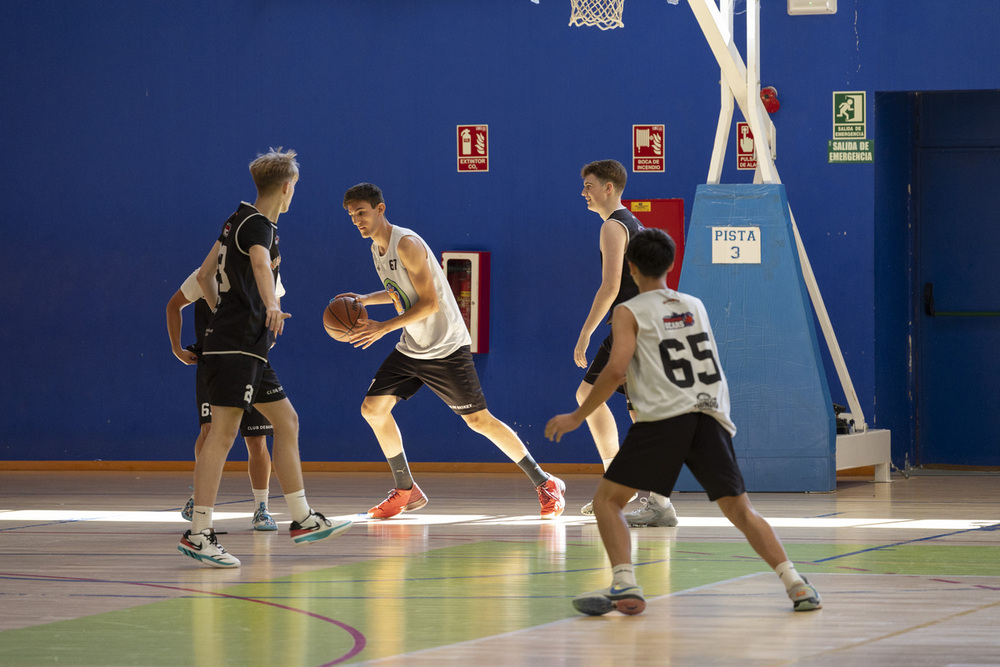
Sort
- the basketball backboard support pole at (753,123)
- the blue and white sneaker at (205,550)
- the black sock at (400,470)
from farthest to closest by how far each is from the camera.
Result: 1. the basketball backboard support pole at (753,123)
2. the black sock at (400,470)
3. the blue and white sneaker at (205,550)

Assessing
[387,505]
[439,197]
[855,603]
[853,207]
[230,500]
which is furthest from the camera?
[439,197]

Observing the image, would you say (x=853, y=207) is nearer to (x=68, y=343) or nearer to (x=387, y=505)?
(x=387, y=505)

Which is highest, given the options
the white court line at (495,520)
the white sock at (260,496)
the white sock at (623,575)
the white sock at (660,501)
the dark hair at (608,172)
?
the dark hair at (608,172)

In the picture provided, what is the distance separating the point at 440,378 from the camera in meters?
7.22

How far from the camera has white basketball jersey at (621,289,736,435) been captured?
4.46m

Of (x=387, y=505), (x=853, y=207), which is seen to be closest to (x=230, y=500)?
(x=387, y=505)

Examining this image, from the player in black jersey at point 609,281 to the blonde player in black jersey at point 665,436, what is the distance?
2267mm

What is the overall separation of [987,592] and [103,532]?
4.37 m

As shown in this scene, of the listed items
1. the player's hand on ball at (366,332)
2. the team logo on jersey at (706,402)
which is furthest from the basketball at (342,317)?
the team logo on jersey at (706,402)

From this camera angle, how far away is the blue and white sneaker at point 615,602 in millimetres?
4395

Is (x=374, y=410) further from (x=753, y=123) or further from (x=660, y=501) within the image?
(x=753, y=123)

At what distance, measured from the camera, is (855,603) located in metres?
4.59

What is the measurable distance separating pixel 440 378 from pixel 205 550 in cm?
200

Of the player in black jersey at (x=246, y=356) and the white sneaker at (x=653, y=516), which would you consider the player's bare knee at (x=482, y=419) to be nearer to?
the white sneaker at (x=653, y=516)
